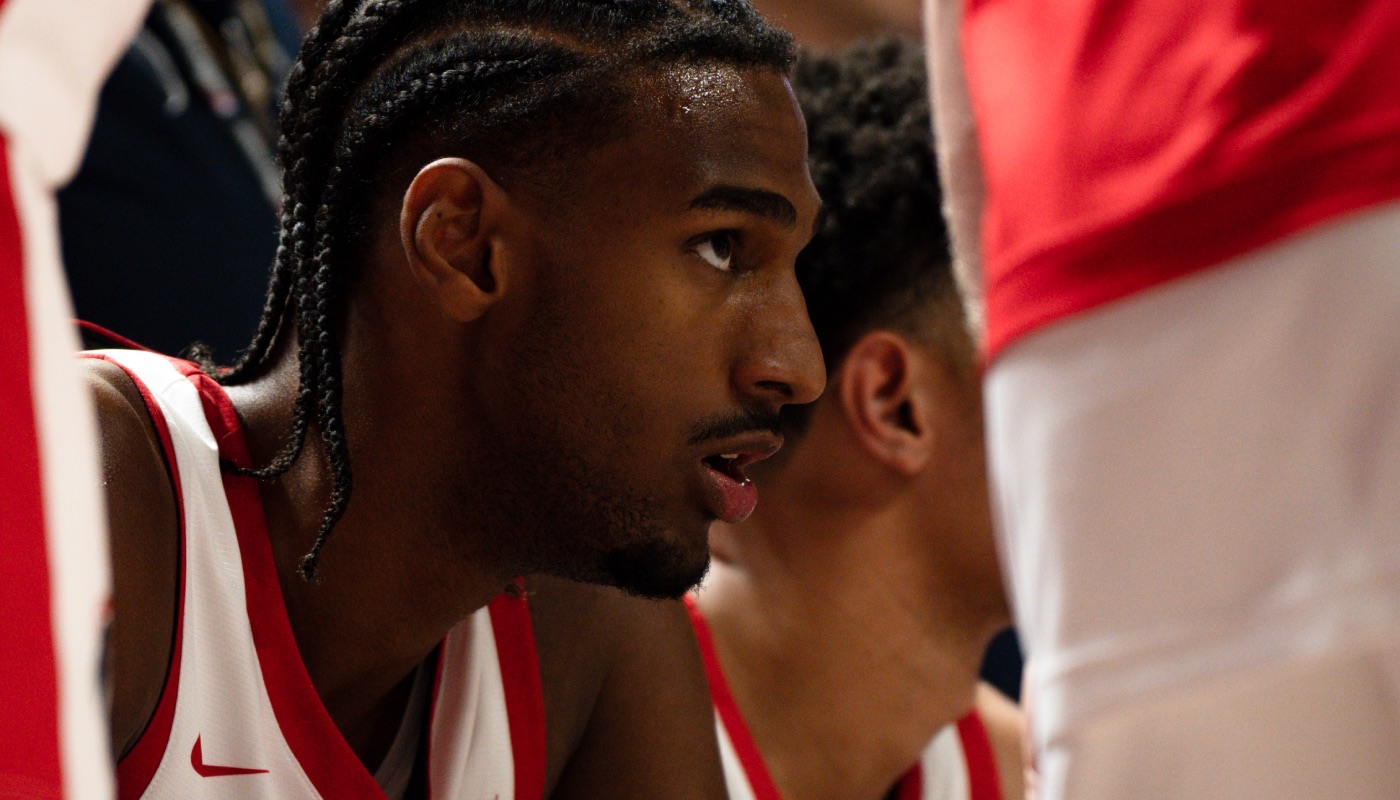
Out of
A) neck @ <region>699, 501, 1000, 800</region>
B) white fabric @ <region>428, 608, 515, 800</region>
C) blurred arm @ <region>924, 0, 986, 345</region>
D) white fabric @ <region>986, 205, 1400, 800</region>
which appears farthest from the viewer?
neck @ <region>699, 501, 1000, 800</region>

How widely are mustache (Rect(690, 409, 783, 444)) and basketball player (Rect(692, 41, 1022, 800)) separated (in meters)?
0.54

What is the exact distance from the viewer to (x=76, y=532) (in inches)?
18.4

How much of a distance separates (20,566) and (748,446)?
2.45ft

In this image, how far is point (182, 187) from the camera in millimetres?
2287

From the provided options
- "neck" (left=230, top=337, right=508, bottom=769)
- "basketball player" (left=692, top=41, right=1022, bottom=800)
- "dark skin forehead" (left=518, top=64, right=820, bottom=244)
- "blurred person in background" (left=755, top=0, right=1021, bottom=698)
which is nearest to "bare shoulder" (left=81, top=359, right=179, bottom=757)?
"neck" (left=230, top=337, right=508, bottom=769)

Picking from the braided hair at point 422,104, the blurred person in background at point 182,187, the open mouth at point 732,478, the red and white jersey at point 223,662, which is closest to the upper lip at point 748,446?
the open mouth at point 732,478

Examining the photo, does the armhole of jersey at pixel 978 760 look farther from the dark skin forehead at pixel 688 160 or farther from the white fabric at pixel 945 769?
the dark skin forehead at pixel 688 160

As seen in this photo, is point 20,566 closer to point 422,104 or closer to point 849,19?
point 422,104

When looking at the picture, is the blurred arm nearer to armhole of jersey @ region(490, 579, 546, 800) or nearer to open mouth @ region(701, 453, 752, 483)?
open mouth @ region(701, 453, 752, 483)

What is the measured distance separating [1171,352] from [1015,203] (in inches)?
3.8

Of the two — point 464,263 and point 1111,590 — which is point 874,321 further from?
point 1111,590

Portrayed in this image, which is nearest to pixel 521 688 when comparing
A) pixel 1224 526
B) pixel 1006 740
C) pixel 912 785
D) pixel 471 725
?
pixel 471 725

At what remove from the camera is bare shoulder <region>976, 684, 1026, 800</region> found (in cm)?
199

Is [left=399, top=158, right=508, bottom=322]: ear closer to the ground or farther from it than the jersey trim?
farther from it
